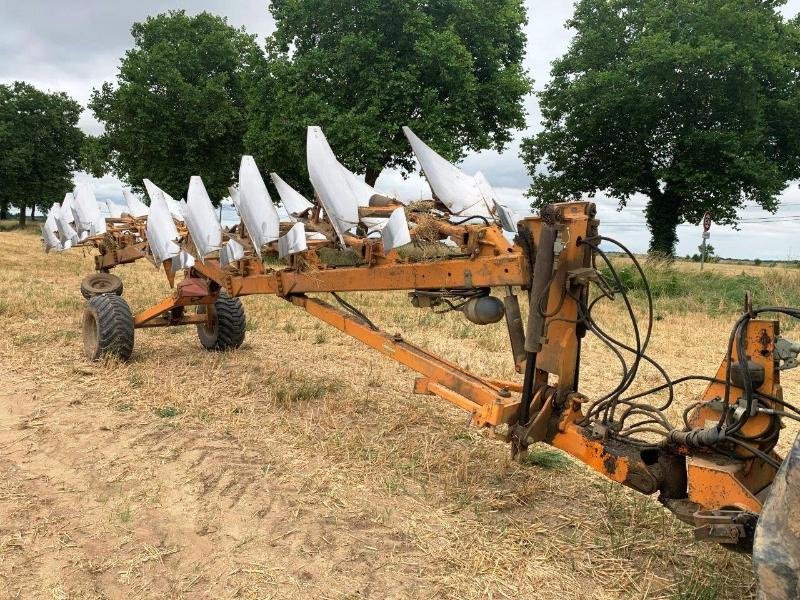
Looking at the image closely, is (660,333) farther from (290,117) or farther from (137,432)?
(290,117)

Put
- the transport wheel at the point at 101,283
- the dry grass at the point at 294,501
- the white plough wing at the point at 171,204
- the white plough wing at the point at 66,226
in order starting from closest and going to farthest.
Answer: the dry grass at the point at 294,501 < the white plough wing at the point at 171,204 < the white plough wing at the point at 66,226 < the transport wheel at the point at 101,283

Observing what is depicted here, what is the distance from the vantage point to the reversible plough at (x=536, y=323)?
2.71 metres

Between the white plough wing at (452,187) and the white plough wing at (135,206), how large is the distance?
648cm

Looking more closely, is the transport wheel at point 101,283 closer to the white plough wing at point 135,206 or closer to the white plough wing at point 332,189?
the white plough wing at point 135,206

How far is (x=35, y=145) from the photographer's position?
46.8m

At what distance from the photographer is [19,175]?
45.4 m

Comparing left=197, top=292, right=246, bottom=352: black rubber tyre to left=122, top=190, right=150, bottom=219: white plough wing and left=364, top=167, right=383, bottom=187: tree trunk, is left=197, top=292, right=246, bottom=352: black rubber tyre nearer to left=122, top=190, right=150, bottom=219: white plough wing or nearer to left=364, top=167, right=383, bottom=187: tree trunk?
left=122, top=190, right=150, bottom=219: white plough wing

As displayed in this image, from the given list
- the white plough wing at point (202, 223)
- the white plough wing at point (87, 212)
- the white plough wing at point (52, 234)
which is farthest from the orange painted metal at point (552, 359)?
the white plough wing at point (52, 234)

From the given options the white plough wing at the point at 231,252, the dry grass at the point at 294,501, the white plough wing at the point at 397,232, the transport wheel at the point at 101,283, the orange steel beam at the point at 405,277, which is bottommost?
the dry grass at the point at 294,501

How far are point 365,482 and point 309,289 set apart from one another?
66.7 inches

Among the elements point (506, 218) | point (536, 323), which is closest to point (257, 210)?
point (506, 218)

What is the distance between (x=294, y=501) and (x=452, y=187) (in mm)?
2243

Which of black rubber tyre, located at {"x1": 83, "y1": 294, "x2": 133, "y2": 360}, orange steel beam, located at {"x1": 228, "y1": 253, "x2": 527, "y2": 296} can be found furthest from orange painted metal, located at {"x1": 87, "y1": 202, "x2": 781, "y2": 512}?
black rubber tyre, located at {"x1": 83, "y1": 294, "x2": 133, "y2": 360}

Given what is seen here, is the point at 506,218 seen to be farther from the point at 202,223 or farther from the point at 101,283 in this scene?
the point at 101,283
